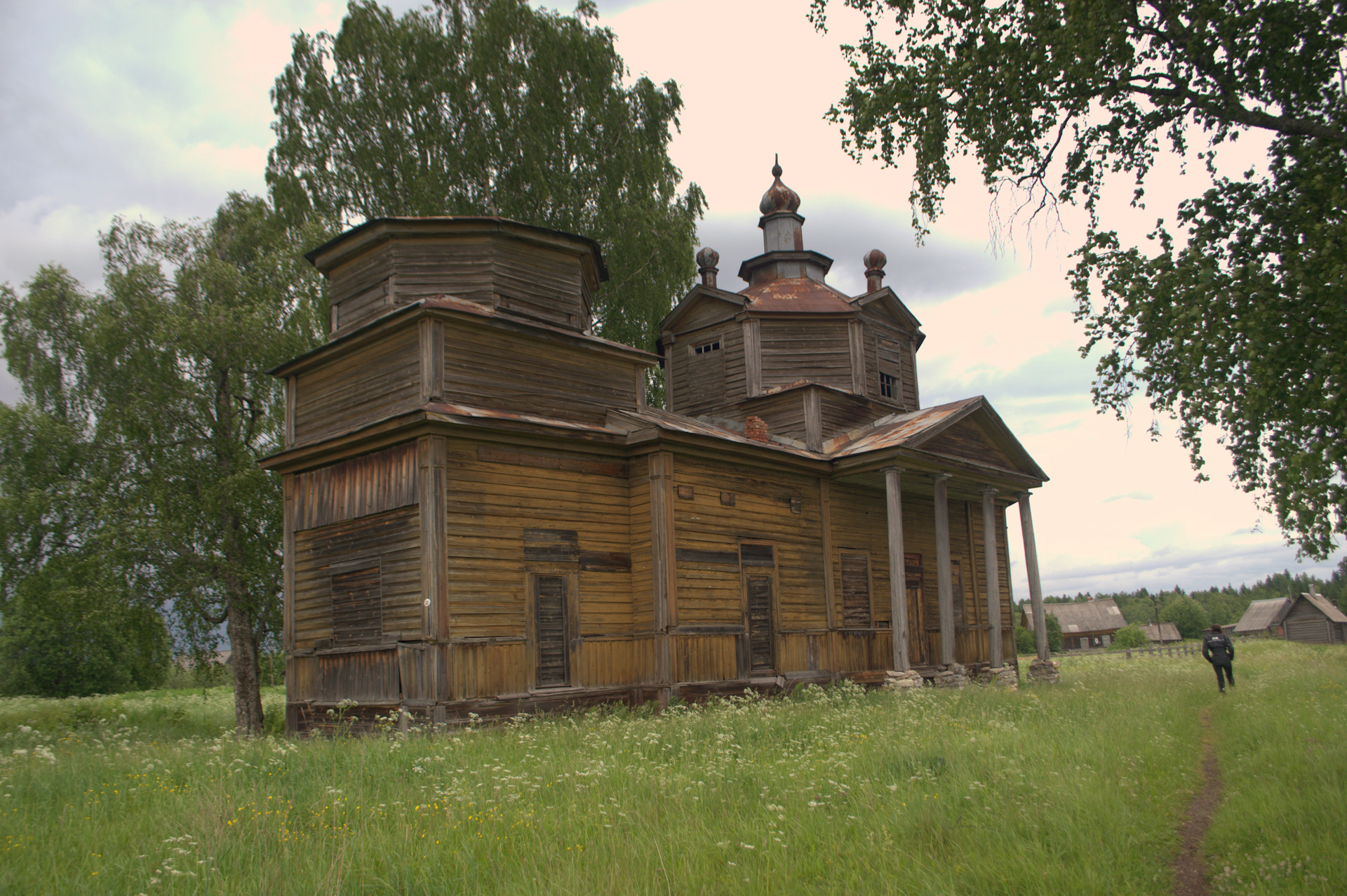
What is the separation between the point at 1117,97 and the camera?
9.95 metres

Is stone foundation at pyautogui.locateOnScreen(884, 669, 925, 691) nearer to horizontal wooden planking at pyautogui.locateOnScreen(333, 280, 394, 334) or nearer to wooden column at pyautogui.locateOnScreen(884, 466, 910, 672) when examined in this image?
wooden column at pyautogui.locateOnScreen(884, 466, 910, 672)

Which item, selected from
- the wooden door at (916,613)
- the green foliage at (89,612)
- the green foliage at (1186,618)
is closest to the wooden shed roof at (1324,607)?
the green foliage at (1186,618)

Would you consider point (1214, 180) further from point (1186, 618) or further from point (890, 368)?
point (1186, 618)

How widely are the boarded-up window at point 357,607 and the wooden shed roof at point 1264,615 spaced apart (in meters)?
79.8

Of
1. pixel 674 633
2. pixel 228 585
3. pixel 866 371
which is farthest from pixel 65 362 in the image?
pixel 866 371

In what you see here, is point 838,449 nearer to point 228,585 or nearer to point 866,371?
point 866,371

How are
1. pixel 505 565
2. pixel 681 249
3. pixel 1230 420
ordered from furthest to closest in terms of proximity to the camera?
pixel 681 249
pixel 505 565
pixel 1230 420

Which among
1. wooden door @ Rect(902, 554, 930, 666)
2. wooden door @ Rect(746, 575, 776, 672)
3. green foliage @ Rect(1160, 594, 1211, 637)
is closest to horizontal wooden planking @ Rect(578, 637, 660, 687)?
wooden door @ Rect(746, 575, 776, 672)

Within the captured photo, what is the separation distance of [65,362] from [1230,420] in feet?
85.4

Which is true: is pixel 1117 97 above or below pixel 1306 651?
above

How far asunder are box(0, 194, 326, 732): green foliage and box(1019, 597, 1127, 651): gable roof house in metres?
66.7

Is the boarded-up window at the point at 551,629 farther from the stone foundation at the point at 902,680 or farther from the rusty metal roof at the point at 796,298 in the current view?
the rusty metal roof at the point at 796,298

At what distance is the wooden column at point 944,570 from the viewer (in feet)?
62.4

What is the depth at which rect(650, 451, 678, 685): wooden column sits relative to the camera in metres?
15.3
